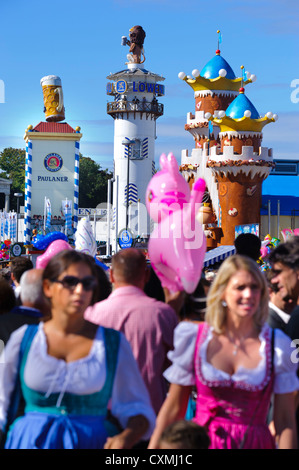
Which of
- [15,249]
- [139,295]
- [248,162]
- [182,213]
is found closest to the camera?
[139,295]

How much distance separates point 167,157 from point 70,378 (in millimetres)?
4385

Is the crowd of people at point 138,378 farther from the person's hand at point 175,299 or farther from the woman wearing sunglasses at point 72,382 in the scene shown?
the person's hand at point 175,299

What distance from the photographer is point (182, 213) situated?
Result: 248 inches

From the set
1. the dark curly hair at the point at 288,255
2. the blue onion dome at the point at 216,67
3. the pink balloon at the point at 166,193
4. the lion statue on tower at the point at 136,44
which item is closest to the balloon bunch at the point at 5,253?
the blue onion dome at the point at 216,67

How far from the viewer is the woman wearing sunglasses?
3445mm

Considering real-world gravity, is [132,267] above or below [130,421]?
above

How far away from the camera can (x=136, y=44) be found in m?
68.9

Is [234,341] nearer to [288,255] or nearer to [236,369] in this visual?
[236,369]

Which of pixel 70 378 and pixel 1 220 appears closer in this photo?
pixel 70 378

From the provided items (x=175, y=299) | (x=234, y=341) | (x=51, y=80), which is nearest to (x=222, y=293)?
(x=234, y=341)

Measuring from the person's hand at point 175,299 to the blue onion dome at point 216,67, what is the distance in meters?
30.8
